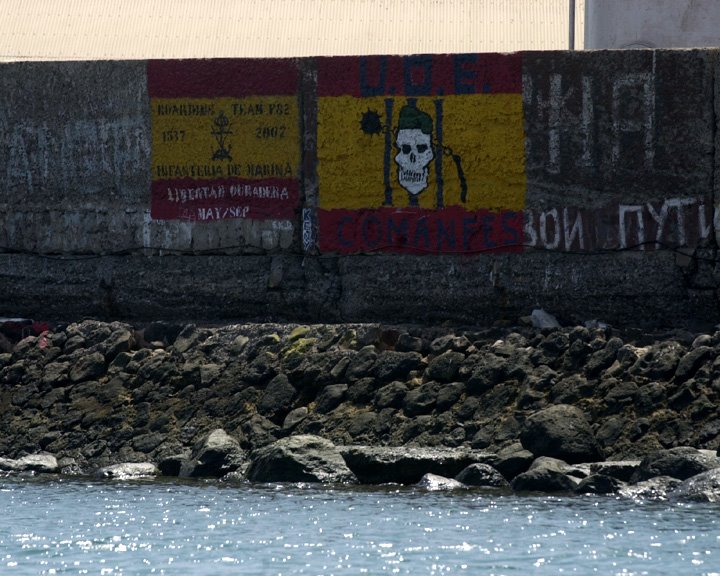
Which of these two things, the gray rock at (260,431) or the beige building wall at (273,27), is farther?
the beige building wall at (273,27)

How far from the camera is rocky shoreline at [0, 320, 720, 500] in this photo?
14.5 m

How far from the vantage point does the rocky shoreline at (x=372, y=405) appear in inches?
571

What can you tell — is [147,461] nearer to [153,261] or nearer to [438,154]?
[153,261]

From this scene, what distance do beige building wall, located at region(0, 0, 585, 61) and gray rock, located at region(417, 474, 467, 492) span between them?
46.1ft

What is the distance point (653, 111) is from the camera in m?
16.8

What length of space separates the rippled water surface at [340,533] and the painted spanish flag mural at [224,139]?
3905 mm

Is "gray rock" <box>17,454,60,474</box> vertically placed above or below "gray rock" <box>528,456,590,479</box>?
below

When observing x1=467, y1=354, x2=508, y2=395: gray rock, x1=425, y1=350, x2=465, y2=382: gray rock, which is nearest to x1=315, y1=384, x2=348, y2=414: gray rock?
x1=425, y1=350, x2=465, y2=382: gray rock

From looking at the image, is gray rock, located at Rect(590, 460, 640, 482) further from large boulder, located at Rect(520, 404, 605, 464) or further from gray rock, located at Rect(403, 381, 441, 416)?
gray rock, located at Rect(403, 381, 441, 416)

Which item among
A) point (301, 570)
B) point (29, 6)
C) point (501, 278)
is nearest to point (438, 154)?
point (501, 278)

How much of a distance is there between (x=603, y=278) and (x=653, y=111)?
63.2 inches

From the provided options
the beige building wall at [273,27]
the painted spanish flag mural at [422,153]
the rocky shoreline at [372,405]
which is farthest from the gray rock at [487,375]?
the beige building wall at [273,27]

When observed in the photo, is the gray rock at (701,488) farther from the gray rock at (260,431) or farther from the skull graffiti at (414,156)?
the skull graffiti at (414,156)

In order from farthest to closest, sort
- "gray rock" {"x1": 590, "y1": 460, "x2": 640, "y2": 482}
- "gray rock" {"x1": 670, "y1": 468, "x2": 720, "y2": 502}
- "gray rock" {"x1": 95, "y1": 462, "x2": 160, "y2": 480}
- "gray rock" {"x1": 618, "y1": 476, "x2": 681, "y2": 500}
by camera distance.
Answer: "gray rock" {"x1": 95, "y1": 462, "x2": 160, "y2": 480}
"gray rock" {"x1": 590, "y1": 460, "x2": 640, "y2": 482}
"gray rock" {"x1": 618, "y1": 476, "x2": 681, "y2": 500}
"gray rock" {"x1": 670, "y1": 468, "x2": 720, "y2": 502}
